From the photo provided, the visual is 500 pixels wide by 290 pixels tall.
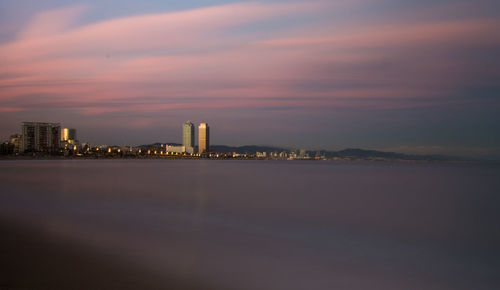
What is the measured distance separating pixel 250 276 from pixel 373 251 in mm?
4529

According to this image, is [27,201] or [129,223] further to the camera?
[27,201]

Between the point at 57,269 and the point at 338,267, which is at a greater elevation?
the point at 57,269

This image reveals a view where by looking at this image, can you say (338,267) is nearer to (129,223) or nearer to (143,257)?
(143,257)

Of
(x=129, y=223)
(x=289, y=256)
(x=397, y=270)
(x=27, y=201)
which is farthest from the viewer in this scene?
(x=27, y=201)

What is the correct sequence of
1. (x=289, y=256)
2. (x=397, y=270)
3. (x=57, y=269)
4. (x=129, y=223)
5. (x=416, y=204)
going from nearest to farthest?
1. (x=57, y=269)
2. (x=397, y=270)
3. (x=289, y=256)
4. (x=129, y=223)
5. (x=416, y=204)

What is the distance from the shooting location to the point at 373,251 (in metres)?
11.1

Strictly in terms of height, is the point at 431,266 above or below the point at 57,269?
below

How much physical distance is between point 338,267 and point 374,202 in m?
16.3

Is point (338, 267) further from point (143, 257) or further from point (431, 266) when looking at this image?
point (143, 257)

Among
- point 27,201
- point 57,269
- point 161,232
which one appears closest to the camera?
point 57,269

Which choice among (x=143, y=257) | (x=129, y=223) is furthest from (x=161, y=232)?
(x=143, y=257)

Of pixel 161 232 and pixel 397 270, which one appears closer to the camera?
pixel 397 270

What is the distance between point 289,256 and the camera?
10.1 metres

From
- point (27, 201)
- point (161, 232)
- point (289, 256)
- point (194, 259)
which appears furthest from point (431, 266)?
point (27, 201)
